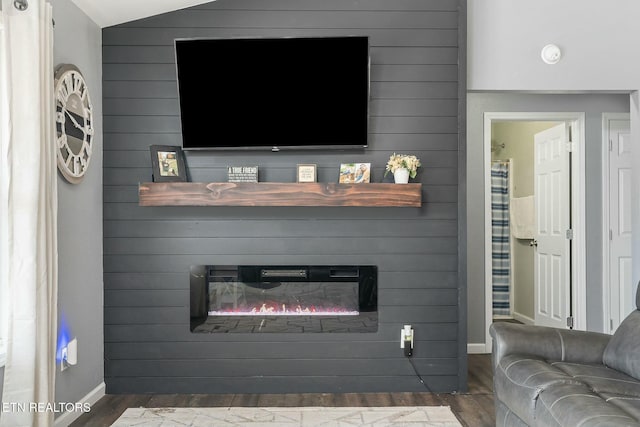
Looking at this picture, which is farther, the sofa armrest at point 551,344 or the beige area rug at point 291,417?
the beige area rug at point 291,417

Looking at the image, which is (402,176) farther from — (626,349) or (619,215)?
(619,215)

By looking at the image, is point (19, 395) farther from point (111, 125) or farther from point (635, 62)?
point (635, 62)

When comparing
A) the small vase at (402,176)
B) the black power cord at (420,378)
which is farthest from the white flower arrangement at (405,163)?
the black power cord at (420,378)

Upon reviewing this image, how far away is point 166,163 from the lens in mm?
3428

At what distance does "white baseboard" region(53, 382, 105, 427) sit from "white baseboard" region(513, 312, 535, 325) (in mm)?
4367

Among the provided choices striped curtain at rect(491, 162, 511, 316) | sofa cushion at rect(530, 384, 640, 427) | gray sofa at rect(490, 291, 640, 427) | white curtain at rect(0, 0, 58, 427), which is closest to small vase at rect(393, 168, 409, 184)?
gray sofa at rect(490, 291, 640, 427)

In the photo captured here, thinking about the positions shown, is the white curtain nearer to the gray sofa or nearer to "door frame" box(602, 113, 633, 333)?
the gray sofa

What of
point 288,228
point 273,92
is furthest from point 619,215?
point 273,92

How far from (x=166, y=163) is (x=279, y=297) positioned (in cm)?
121

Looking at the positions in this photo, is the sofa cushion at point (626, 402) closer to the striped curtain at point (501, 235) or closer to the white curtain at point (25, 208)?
the white curtain at point (25, 208)

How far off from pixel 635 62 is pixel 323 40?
229 cm

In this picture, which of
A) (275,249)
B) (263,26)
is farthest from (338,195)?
(263,26)

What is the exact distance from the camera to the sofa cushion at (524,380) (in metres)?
2.21

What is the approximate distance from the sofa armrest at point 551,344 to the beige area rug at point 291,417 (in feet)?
2.17
